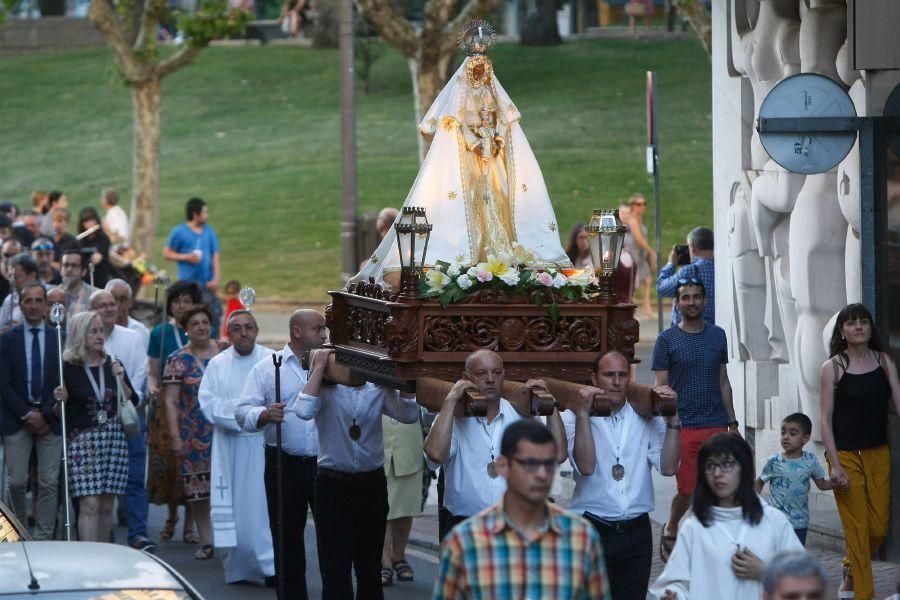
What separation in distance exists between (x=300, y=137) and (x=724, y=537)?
41024 mm

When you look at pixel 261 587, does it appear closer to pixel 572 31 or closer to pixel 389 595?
pixel 389 595

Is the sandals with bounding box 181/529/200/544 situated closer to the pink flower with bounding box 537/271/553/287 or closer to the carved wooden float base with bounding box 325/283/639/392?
the carved wooden float base with bounding box 325/283/639/392

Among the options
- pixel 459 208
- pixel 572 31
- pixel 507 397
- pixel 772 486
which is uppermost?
pixel 572 31

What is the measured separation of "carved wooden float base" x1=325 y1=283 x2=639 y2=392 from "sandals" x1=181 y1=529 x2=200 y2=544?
16.5 ft

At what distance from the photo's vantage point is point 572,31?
207 ft

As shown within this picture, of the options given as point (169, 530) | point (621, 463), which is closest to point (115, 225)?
point (169, 530)

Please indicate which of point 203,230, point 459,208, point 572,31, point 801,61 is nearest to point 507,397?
point 459,208

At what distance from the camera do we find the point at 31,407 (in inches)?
514

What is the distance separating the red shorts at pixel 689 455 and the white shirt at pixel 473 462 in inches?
140

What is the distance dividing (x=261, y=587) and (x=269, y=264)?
23196mm

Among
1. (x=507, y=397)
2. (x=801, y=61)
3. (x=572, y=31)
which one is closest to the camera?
(x=507, y=397)

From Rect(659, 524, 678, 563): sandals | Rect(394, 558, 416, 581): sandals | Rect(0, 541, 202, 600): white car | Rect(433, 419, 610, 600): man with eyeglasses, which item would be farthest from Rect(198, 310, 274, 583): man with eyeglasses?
Rect(433, 419, 610, 600): man with eyeglasses

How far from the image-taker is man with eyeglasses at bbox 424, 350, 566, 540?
8.55m

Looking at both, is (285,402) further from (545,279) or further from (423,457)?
(545,279)
